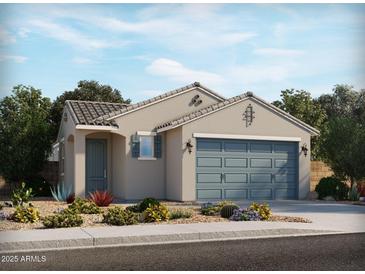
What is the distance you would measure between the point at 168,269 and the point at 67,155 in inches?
613

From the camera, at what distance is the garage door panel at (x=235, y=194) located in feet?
67.3

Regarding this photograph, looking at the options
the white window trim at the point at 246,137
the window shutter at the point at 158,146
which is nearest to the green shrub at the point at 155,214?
the white window trim at the point at 246,137

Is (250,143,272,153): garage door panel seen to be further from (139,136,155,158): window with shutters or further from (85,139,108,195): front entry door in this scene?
(85,139,108,195): front entry door

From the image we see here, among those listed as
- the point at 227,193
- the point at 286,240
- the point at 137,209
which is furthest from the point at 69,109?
the point at 286,240

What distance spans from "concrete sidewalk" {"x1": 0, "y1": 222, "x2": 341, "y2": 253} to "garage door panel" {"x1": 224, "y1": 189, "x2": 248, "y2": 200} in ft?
26.0

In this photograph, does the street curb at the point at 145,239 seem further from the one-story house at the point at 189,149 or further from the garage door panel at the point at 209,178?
the garage door panel at the point at 209,178

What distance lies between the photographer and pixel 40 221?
12.8 m

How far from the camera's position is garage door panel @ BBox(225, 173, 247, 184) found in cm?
2052

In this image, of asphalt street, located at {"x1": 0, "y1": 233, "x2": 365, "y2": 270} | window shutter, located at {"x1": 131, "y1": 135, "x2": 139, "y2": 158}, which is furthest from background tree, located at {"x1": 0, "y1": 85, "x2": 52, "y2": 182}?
asphalt street, located at {"x1": 0, "y1": 233, "x2": 365, "y2": 270}

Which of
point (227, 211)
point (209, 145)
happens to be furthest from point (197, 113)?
point (227, 211)

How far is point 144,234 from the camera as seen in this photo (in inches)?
416

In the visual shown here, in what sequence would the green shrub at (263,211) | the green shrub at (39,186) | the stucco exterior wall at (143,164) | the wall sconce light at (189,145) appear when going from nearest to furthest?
1. the green shrub at (263,211)
2. the wall sconce light at (189,145)
3. the stucco exterior wall at (143,164)
4. the green shrub at (39,186)

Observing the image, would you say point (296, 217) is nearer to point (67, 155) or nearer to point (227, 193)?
point (227, 193)

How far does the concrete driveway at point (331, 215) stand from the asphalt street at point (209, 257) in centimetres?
208
